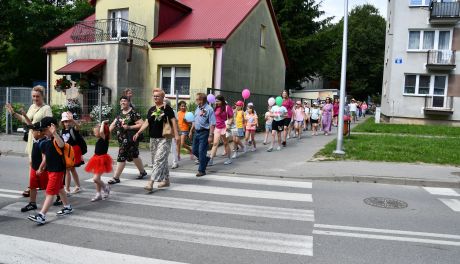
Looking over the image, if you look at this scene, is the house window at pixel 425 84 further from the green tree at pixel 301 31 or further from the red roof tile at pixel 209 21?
the red roof tile at pixel 209 21

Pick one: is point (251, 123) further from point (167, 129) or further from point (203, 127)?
point (167, 129)

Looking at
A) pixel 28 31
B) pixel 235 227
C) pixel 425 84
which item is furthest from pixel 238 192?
pixel 28 31

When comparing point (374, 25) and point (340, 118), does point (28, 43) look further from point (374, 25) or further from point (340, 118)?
point (374, 25)

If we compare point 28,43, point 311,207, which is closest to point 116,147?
point 311,207

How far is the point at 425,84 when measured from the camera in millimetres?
27078

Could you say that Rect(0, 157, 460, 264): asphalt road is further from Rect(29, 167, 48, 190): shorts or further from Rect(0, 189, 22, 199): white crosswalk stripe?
Rect(29, 167, 48, 190): shorts

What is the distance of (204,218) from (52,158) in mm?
2244

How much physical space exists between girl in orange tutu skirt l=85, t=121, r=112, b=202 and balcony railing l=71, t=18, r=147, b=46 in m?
13.8

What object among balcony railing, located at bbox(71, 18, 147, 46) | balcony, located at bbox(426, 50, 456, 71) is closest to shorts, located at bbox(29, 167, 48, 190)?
balcony railing, located at bbox(71, 18, 147, 46)

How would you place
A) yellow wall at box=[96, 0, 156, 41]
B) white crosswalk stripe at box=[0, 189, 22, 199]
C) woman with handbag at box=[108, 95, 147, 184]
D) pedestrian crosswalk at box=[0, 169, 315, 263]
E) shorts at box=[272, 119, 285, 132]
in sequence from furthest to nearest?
yellow wall at box=[96, 0, 156, 41] → shorts at box=[272, 119, 285, 132] → woman with handbag at box=[108, 95, 147, 184] → white crosswalk stripe at box=[0, 189, 22, 199] → pedestrian crosswalk at box=[0, 169, 315, 263]

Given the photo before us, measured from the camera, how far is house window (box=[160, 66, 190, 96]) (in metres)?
20.0

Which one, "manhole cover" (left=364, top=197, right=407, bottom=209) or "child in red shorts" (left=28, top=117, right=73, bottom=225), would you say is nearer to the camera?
"child in red shorts" (left=28, top=117, right=73, bottom=225)

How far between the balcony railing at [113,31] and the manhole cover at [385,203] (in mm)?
15384

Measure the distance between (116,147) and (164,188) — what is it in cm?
613
